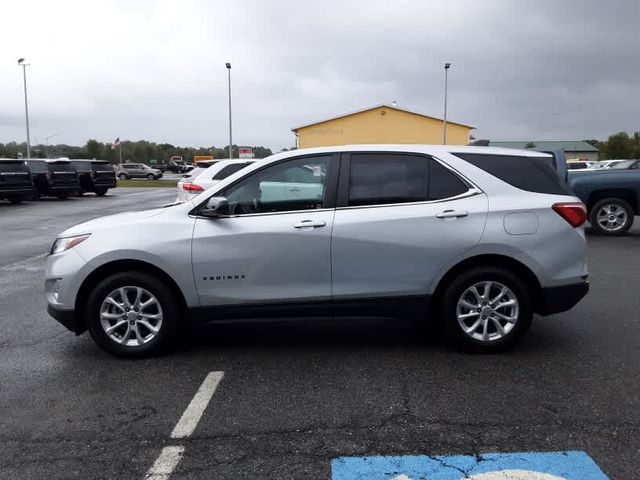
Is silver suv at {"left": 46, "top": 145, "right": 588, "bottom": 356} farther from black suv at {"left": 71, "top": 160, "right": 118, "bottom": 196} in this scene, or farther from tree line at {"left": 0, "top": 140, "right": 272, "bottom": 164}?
tree line at {"left": 0, "top": 140, "right": 272, "bottom": 164}

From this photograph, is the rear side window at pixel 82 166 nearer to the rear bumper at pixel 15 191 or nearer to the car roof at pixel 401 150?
the rear bumper at pixel 15 191

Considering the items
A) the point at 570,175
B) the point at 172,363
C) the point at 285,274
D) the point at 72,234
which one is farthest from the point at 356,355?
the point at 570,175

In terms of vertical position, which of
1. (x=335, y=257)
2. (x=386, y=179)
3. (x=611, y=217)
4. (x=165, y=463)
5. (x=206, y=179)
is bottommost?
(x=165, y=463)

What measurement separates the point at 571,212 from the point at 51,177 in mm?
24235

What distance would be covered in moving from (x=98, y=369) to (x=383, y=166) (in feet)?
9.30

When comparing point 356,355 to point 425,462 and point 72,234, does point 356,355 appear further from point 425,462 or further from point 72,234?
point 72,234

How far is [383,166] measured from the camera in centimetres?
493

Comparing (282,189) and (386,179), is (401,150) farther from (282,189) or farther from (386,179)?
(282,189)

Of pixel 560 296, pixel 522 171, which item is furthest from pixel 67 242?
pixel 560 296

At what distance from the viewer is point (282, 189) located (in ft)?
16.2

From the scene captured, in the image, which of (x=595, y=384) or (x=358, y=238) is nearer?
(x=595, y=384)

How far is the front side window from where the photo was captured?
484 centimetres

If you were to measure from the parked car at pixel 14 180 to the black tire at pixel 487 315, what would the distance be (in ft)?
67.9

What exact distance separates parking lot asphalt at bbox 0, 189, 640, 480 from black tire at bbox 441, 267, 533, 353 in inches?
4.9
